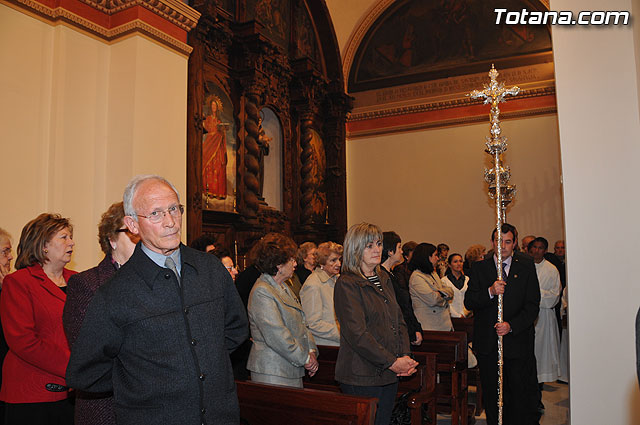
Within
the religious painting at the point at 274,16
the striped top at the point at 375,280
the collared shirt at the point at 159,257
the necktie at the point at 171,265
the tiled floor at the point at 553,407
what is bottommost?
the tiled floor at the point at 553,407

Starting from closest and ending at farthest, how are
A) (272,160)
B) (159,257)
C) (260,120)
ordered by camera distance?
(159,257) → (260,120) → (272,160)

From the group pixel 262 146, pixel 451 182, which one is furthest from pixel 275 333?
pixel 451 182

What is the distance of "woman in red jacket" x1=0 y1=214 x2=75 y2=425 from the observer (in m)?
2.93

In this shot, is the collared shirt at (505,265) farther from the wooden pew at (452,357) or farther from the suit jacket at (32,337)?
the suit jacket at (32,337)

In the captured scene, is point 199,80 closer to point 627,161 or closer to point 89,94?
point 89,94

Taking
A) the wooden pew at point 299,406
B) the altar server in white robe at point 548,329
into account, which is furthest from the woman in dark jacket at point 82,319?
the altar server in white robe at point 548,329

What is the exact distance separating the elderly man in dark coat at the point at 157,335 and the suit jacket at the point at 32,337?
3.73 feet

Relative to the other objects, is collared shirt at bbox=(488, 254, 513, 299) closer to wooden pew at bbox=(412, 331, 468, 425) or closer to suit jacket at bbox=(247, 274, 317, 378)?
wooden pew at bbox=(412, 331, 468, 425)

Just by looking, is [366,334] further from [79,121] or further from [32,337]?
[79,121]

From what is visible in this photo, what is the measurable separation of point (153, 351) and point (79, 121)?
5.18m

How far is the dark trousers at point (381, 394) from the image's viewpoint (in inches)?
135

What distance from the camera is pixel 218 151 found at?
8938mm

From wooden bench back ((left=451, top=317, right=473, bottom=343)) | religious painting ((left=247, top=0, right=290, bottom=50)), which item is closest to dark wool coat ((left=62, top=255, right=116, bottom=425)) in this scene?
wooden bench back ((left=451, top=317, right=473, bottom=343))

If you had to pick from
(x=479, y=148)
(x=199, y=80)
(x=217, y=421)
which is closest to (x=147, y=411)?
(x=217, y=421)
